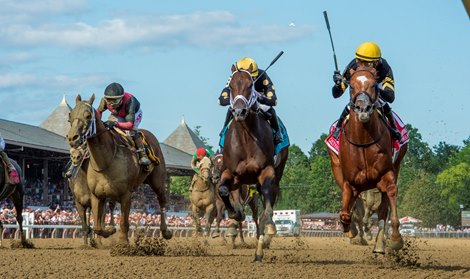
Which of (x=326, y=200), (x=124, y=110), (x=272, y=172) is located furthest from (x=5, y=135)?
(x=326, y=200)

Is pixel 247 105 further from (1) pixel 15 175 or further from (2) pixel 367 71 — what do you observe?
(1) pixel 15 175

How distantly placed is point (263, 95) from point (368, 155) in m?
2.16

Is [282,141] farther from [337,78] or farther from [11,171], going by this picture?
[11,171]

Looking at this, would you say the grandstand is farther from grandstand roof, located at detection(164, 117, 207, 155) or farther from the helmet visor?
the helmet visor

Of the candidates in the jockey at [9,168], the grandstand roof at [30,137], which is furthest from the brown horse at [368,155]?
the grandstand roof at [30,137]

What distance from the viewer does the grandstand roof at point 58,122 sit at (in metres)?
57.7

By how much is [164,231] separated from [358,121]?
5723mm

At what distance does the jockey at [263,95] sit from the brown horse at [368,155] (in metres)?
1.54

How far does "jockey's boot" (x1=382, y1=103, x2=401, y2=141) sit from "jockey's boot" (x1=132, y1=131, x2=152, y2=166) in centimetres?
440

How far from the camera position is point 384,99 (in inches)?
528

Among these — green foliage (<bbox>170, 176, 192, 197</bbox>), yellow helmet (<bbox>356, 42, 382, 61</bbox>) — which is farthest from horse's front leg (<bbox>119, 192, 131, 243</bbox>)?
green foliage (<bbox>170, 176, 192, 197</bbox>)

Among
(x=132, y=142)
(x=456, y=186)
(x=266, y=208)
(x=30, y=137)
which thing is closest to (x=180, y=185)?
(x=456, y=186)

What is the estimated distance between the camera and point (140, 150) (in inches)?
635

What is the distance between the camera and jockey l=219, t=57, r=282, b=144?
45.7 feet
